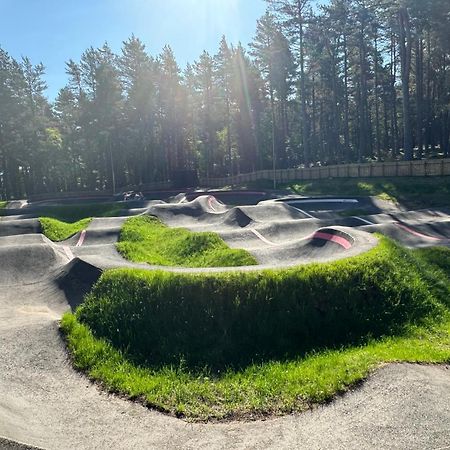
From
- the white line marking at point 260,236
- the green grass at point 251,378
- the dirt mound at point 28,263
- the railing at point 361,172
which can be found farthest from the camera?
the railing at point 361,172

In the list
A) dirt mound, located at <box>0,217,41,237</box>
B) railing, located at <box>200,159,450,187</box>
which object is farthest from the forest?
dirt mound, located at <box>0,217,41,237</box>

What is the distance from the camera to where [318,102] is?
222 feet

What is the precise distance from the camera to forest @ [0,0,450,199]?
5003cm

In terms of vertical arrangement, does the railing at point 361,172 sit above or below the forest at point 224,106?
below

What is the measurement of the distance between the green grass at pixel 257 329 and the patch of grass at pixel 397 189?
72.5ft

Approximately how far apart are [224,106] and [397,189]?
36.6 m

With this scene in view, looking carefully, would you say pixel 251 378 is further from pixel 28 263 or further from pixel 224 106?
pixel 224 106

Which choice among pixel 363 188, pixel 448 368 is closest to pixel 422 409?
pixel 448 368

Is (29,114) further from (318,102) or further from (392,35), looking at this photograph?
(392,35)

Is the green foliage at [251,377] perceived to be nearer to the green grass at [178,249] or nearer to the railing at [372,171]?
the green grass at [178,249]

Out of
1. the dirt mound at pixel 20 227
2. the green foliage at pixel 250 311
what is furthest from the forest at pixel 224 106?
the green foliage at pixel 250 311

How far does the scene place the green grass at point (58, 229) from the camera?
75.8 ft

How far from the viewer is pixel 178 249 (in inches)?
711

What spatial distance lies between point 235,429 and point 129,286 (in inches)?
199
